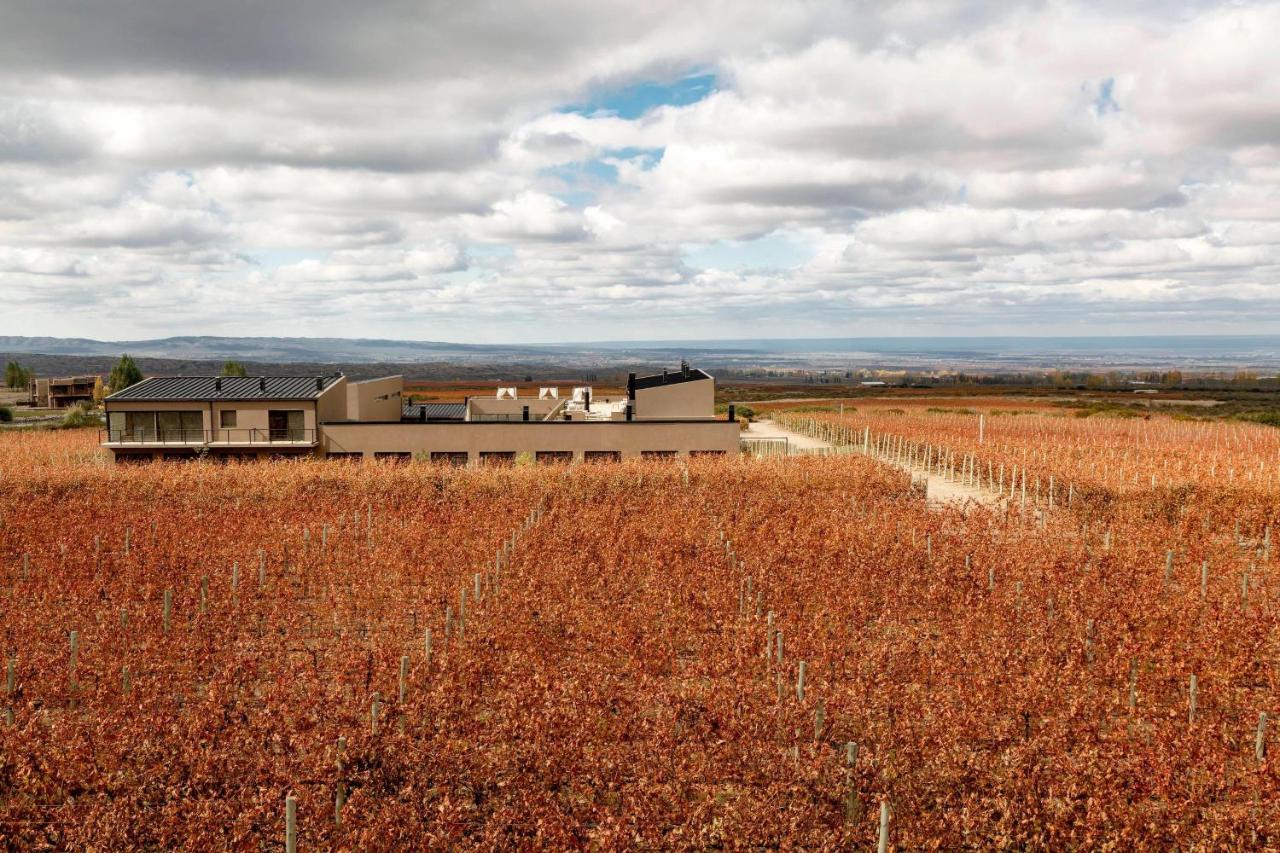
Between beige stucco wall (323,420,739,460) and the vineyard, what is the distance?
34.6 ft

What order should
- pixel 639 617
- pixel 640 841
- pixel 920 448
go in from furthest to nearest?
pixel 920 448, pixel 639 617, pixel 640 841

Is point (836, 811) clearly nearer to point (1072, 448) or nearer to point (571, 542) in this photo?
point (571, 542)

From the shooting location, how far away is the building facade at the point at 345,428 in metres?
38.1

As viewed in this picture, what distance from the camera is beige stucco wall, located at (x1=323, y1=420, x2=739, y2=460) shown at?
125 feet

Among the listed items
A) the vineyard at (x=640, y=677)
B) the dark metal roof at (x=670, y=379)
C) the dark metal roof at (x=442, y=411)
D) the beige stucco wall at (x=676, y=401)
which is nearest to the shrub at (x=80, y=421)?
the dark metal roof at (x=442, y=411)

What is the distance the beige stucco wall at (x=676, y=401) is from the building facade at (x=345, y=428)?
0.16 ft

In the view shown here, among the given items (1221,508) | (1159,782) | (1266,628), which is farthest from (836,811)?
(1221,508)

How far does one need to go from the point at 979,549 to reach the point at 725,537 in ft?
19.9

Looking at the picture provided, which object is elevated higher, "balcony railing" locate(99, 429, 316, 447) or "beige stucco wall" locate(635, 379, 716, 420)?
"beige stucco wall" locate(635, 379, 716, 420)

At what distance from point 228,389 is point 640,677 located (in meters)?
34.1

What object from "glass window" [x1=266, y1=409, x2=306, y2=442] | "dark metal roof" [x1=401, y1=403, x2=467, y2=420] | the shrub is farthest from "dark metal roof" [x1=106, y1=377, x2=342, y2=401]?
the shrub

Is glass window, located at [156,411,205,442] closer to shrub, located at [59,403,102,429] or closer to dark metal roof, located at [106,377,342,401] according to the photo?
dark metal roof, located at [106,377,342,401]

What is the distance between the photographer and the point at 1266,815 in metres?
8.80

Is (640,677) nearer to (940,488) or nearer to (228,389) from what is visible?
(940,488)
